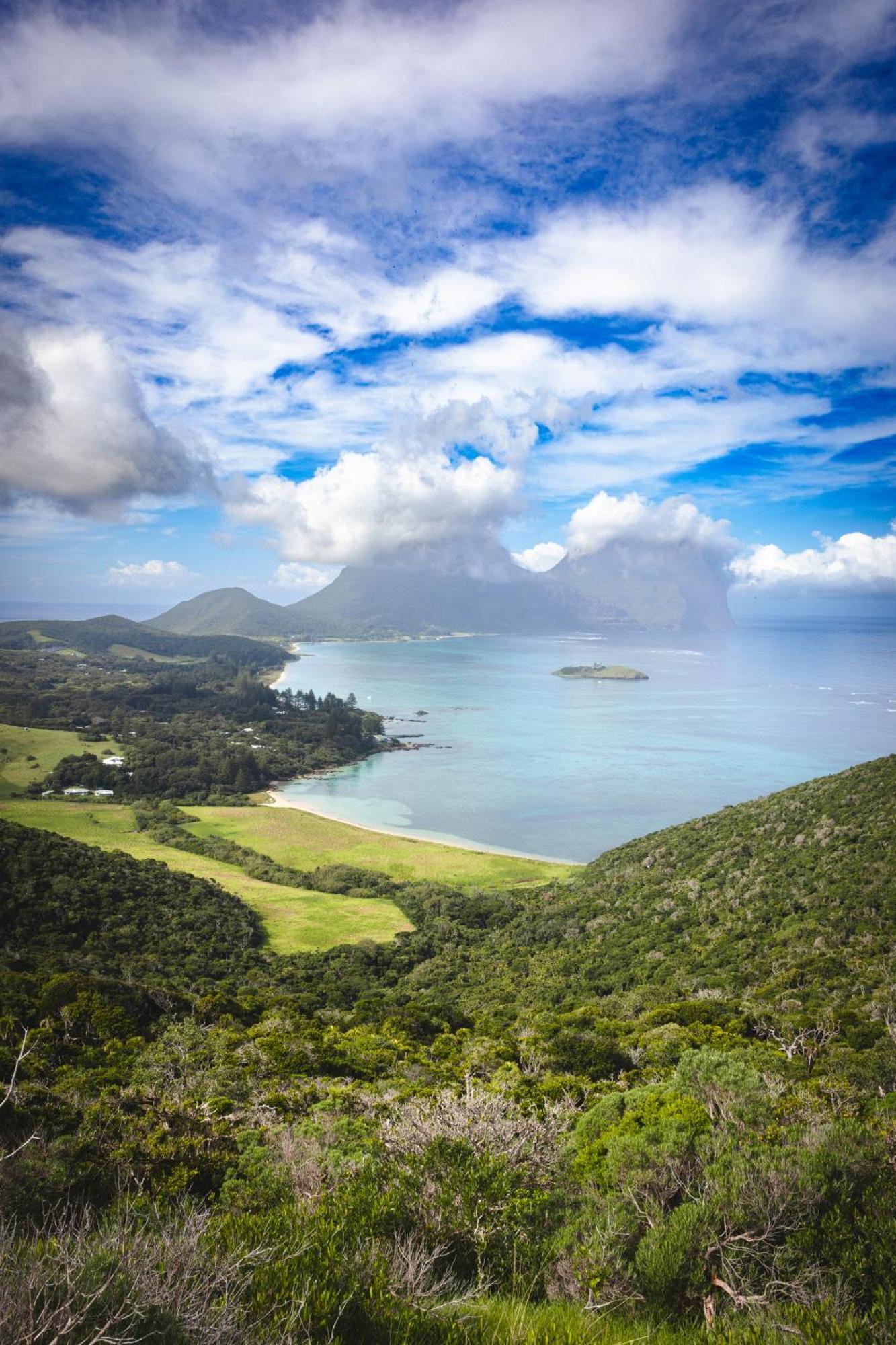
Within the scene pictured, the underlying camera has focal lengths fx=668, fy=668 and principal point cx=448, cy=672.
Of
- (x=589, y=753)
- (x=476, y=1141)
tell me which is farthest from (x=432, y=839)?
(x=476, y=1141)

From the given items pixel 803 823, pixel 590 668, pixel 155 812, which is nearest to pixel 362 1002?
pixel 803 823

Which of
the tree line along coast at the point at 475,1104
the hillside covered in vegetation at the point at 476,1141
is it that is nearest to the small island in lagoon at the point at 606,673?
the tree line along coast at the point at 475,1104

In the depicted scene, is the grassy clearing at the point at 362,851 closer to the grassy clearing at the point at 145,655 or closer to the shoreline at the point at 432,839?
the shoreline at the point at 432,839

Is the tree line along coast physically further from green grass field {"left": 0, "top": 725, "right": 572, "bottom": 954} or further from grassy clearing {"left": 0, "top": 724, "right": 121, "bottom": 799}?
grassy clearing {"left": 0, "top": 724, "right": 121, "bottom": 799}

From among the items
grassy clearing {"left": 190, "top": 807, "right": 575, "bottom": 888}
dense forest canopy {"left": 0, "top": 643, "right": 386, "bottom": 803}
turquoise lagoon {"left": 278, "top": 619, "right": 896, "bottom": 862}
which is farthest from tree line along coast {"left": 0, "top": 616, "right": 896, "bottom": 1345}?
dense forest canopy {"left": 0, "top": 643, "right": 386, "bottom": 803}

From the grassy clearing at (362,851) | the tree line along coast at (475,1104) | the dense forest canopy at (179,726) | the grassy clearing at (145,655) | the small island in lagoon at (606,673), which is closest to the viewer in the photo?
the tree line along coast at (475,1104)

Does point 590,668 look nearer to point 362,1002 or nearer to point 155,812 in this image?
point 155,812
